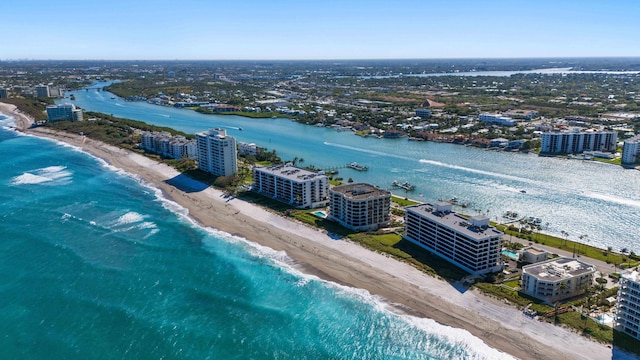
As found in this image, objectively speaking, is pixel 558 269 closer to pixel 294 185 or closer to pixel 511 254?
pixel 511 254

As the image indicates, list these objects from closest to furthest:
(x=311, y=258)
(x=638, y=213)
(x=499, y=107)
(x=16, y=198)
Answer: (x=311, y=258) → (x=638, y=213) → (x=16, y=198) → (x=499, y=107)

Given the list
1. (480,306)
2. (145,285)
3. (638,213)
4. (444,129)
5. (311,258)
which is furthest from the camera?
(444,129)

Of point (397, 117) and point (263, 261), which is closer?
point (263, 261)

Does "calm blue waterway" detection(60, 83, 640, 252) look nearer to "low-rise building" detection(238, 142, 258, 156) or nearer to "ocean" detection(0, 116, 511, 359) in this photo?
"low-rise building" detection(238, 142, 258, 156)

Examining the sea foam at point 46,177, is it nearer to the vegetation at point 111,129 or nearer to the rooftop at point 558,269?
the vegetation at point 111,129

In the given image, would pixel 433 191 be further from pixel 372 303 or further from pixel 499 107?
pixel 499 107

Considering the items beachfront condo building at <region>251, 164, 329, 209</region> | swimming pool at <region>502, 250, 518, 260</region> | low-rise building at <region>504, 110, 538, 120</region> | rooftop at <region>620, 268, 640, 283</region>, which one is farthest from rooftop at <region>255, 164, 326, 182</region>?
low-rise building at <region>504, 110, 538, 120</region>

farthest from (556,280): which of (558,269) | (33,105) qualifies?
(33,105)

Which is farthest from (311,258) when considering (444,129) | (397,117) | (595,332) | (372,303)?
(397,117)
